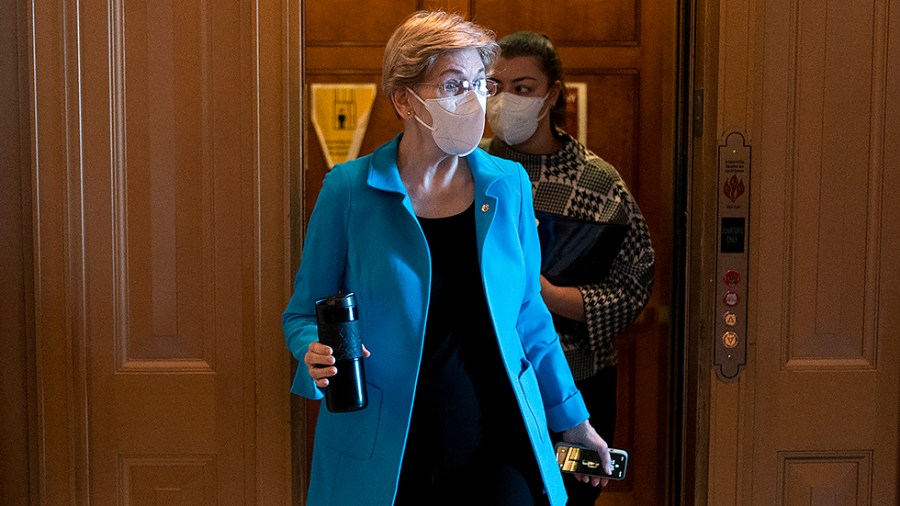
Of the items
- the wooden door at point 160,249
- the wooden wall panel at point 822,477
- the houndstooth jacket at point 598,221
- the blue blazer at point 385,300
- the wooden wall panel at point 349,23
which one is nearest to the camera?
the blue blazer at point 385,300

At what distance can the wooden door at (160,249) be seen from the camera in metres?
2.42

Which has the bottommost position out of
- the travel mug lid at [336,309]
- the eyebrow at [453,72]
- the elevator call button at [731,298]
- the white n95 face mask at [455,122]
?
the elevator call button at [731,298]

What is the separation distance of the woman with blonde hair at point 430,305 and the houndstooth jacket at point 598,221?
78 centimetres

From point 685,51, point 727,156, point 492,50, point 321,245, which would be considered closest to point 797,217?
point 727,156

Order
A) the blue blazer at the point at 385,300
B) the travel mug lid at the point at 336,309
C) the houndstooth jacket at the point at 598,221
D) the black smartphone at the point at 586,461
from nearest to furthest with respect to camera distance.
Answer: the travel mug lid at the point at 336,309 → the blue blazer at the point at 385,300 → the black smartphone at the point at 586,461 → the houndstooth jacket at the point at 598,221

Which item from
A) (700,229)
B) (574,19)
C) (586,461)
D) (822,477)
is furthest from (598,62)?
(586,461)

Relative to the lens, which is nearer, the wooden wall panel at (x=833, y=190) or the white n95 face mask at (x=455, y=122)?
the white n95 face mask at (x=455, y=122)

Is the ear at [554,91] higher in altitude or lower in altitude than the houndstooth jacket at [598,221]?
higher

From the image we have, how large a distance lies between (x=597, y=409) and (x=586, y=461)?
816 mm

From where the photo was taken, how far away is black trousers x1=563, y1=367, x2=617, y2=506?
109 inches

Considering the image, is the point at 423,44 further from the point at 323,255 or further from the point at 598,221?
the point at 598,221

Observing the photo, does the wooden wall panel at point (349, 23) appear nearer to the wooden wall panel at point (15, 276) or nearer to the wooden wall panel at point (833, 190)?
the wooden wall panel at point (15, 276)

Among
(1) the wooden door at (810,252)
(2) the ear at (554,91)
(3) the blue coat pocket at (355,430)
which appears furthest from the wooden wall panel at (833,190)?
(3) the blue coat pocket at (355,430)

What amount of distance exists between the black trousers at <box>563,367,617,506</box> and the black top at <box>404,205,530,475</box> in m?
0.93
